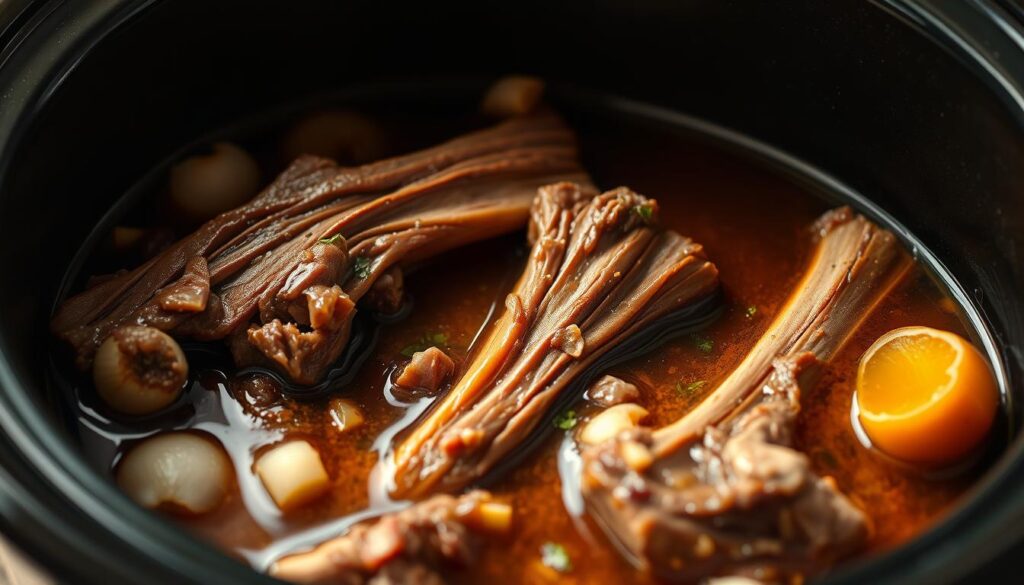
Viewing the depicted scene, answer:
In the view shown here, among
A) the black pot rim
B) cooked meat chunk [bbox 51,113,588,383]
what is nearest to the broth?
cooked meat chunk [bbox 51,113,588,383]

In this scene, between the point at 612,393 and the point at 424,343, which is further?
the point at 424,343

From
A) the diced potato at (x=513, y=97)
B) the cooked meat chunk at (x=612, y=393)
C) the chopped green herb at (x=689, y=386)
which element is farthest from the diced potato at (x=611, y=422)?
the diced potato at (x=513, y=97)

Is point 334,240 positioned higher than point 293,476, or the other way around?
point 334,240

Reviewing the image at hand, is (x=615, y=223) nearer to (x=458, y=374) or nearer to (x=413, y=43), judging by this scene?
(x=458, y=374)

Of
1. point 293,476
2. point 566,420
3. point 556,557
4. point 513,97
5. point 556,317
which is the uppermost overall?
point 513,97

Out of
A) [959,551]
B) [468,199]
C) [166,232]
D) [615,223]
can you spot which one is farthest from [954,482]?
[166,232]

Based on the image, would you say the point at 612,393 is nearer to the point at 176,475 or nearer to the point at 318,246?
the point at 318,246

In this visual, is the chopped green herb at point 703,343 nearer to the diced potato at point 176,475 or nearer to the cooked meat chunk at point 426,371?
the cooked meat chunk at point 426,371

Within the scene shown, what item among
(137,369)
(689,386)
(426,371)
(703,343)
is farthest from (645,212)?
(137,369)
